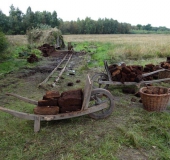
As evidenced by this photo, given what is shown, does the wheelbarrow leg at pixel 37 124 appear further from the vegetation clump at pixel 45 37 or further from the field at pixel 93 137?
the vegetation clump at pixel 45 37

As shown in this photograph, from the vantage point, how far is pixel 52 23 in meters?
73.0

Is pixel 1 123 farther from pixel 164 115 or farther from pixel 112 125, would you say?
pixel 164 115

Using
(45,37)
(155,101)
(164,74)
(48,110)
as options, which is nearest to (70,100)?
(48,110)

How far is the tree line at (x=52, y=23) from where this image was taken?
60.6 metres

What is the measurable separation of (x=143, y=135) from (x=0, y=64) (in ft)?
33.6

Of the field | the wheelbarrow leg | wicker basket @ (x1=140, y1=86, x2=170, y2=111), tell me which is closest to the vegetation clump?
the field

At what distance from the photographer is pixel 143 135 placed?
430 centimetres

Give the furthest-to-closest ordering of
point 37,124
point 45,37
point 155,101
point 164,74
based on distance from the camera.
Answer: point 45,37 → point 164,74 → point 155,101 → point 37,124

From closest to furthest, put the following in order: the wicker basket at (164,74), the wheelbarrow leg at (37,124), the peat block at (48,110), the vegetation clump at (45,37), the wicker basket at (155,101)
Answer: the wheelbarrow leg at (37,124)
the peat block at (48,110)
the wicker basket at (155,101)
the wicker basket at (164,74)
the vegetation clump at (45,37)

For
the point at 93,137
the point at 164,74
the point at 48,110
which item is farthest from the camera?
the point at 164,74

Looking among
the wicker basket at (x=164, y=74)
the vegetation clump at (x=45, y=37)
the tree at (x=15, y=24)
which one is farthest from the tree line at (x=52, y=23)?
the wicker basket at (x=164, y=74)

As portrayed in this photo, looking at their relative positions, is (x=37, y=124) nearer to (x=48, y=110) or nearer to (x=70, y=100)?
(x=48, y=110)

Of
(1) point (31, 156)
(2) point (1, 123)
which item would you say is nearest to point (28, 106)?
(2) point (1, 123)

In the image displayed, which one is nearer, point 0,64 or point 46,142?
point 46,142
